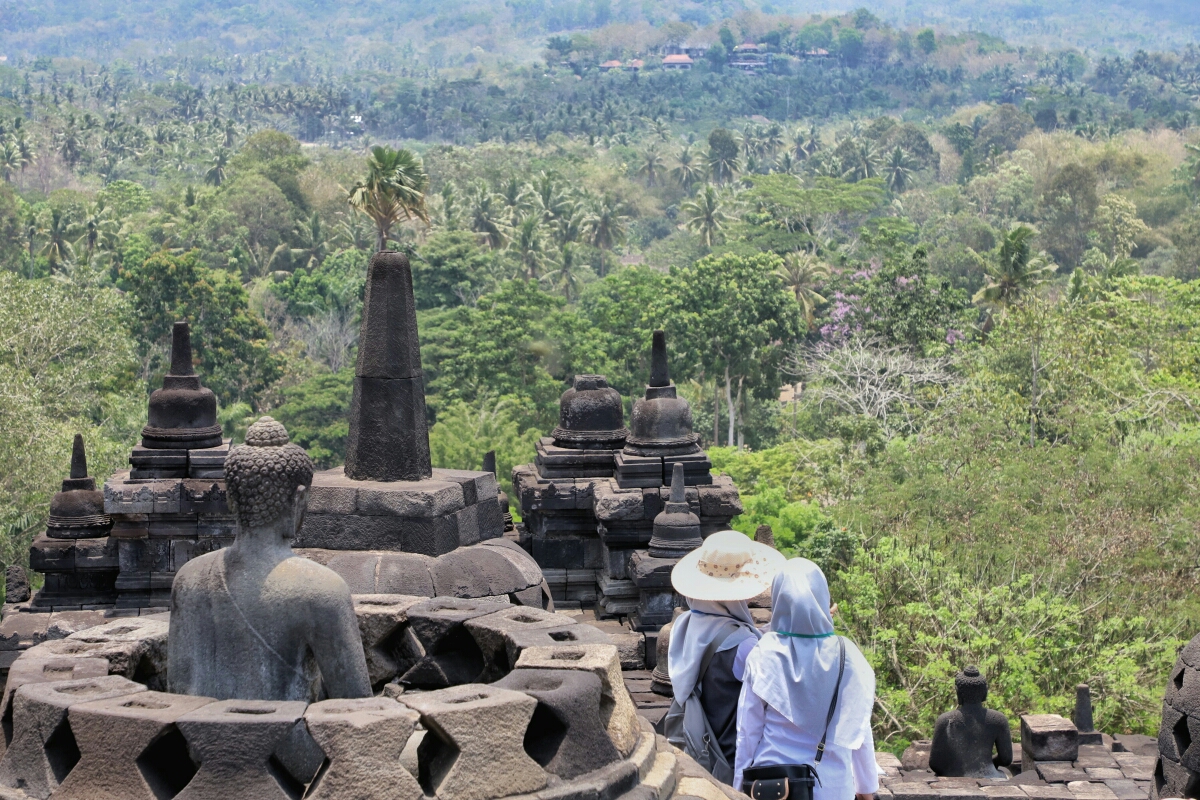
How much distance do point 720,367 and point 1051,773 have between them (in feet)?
115

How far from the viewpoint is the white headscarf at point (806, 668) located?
19.7ft

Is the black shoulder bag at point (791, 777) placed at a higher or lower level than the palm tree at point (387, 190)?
higher

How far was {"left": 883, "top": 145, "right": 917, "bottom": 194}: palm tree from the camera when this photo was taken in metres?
111

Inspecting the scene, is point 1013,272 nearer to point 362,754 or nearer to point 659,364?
point 659,364

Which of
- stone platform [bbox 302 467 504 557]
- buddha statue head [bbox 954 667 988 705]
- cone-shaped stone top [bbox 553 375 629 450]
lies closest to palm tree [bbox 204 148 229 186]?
cone-shaped stone top [bbox 553 375 629 450]

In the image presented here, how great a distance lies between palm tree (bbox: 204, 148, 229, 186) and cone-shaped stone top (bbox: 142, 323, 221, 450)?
2999 inches

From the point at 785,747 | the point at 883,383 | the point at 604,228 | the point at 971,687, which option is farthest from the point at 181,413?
the point at 604,228

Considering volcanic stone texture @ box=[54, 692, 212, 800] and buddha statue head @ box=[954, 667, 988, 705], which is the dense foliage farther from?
volcanic stone texture @ box=[54, 692, 212, 800]

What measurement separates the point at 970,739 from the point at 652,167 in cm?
10477

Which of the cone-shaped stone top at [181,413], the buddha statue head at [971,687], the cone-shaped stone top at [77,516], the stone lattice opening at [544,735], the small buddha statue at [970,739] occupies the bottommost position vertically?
the small buddha statue at [970,739]

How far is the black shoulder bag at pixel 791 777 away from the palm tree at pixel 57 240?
60401 mm

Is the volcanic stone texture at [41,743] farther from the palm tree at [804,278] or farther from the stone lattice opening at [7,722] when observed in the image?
the palm tree at [804,278]

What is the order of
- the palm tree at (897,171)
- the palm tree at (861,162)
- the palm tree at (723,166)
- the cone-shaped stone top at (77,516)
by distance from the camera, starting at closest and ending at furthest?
1. the cone-shaped stone top at (77,516)
2. the palm tree at (861,162)
3. the palm tree at (897,171)
4. the palm tree at (723,166)

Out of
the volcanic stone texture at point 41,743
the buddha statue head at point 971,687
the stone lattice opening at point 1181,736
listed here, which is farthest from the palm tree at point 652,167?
the volcanic stone texture at point 41,743
